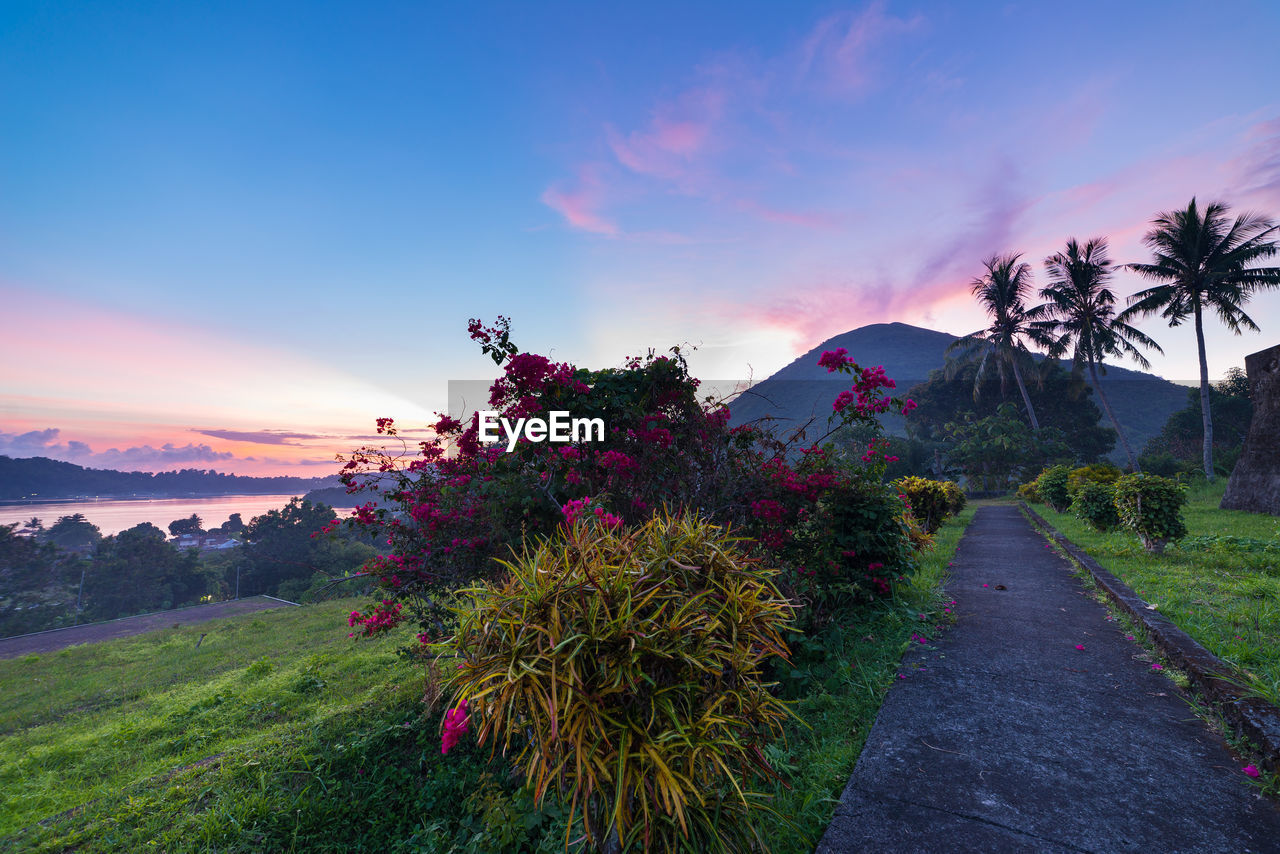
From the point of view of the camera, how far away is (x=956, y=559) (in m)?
7.85

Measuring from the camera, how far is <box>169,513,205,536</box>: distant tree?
5022 cm

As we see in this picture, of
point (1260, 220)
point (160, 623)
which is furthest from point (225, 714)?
point (1260, 220)

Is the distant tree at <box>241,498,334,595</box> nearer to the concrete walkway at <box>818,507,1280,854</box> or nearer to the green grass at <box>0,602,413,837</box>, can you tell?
the green grass at <box>0,602,413,837</box>

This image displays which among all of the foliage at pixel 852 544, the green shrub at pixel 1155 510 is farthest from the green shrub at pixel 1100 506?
the foliage at pixel 852 544

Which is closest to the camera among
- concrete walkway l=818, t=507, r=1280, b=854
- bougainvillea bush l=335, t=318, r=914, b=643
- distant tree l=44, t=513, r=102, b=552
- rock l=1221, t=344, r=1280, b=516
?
concrete walkway l=818, t=507, r=1280, b=854

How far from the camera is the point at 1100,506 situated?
9172mm

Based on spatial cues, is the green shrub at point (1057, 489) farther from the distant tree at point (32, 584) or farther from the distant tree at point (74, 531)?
the distant tree at point (74, 531)

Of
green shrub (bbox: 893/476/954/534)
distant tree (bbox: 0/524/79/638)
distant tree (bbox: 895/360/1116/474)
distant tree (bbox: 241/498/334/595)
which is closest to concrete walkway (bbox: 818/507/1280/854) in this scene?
green shrub (bbox: 893/476/954/534)

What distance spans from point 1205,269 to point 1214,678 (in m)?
28.4

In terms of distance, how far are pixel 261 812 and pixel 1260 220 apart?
32.9m

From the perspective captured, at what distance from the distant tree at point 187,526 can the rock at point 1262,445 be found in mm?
73889

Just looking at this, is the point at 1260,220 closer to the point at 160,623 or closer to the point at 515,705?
the point at 515,705

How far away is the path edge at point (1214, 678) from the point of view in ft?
7.67

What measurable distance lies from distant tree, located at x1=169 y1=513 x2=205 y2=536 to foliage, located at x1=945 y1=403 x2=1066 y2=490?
70.9m
